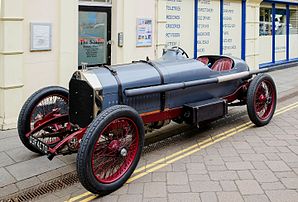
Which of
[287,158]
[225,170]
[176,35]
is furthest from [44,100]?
[176,35]

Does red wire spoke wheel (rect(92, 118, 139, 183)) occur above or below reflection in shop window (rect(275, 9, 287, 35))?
below

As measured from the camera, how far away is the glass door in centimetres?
802

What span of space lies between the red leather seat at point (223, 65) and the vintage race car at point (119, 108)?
0.06 ft

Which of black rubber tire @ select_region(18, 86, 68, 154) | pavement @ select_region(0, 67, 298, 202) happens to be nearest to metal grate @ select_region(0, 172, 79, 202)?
pavement @ select_region(0, 67, 298, 202)

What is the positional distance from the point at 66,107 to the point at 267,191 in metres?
2.73

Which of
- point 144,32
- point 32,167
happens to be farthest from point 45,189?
point 144,32

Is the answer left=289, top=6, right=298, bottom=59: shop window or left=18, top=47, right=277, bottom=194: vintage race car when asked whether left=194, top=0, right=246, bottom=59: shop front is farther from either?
left=18, top=47, right=277, bottom=194: vintage race car

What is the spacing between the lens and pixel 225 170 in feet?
15.0

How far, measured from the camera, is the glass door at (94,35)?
8.02 m

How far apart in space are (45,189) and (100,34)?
15.9 ft

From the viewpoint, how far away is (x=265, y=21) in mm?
14234

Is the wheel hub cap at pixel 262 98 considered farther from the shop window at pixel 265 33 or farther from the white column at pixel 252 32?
the shop window at pixel 265 33

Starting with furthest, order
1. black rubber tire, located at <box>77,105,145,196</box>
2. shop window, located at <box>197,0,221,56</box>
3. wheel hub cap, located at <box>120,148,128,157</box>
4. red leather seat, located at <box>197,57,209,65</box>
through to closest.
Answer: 1. shop window, located at <box>197,0,221,56</box>
2. red leather seat, located at <box>197,57,209,65</box>
3. wheel hub cap, located at <box>120,148,128,157</box>
4. black rubber tire, located at <box>77,105,145,196</box>

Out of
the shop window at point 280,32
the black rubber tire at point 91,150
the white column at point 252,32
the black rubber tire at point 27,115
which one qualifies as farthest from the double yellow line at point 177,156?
the shop window at point 280,32
